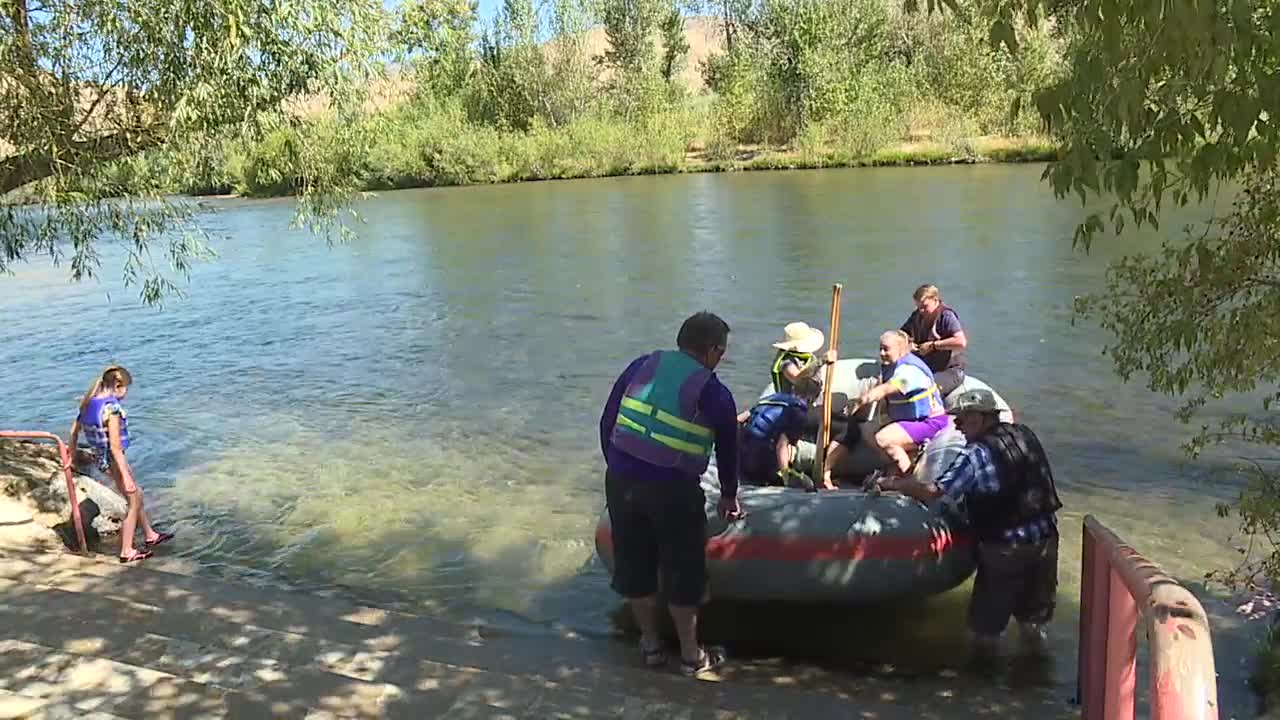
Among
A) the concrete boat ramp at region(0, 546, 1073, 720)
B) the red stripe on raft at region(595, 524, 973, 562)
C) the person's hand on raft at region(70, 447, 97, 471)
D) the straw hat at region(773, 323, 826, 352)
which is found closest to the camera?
the concrete boat ramp at region(0, 546, 1073, 720)

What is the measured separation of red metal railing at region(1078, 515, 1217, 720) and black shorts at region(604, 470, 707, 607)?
1642mm

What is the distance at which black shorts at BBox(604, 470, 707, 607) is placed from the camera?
181 inches

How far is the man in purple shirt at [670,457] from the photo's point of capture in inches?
177

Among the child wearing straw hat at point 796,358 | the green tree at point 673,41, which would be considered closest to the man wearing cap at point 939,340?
the child wearing straw hat at point 796,358

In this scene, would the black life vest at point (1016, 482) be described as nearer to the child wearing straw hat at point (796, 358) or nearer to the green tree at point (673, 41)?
the child wearing straw hat at point (796, 358)

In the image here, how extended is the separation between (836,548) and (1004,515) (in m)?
0.85

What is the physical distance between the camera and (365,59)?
7.87 m

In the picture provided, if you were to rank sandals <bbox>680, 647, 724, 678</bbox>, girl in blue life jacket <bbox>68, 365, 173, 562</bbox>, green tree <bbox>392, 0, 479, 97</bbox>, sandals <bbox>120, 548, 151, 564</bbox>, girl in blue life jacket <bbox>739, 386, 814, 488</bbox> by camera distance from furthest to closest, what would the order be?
green tree <bbox>392, 0, 479, 97</bbox> < sandals <bbox>120, 548, 151, 564</bbox> < girl in blue life jacket <bbox>68, 365, 173, 562</bbox> < girl in blue life jacket <bbox>739, 386, 814, 488</bbox> < sandals <bbox>680, 647, 724, 678</bbox>

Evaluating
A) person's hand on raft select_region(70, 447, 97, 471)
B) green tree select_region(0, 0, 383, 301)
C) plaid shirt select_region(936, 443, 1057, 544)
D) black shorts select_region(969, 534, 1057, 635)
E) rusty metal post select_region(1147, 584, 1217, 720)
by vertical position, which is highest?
green tree select_region(0, 0, 383, 301)

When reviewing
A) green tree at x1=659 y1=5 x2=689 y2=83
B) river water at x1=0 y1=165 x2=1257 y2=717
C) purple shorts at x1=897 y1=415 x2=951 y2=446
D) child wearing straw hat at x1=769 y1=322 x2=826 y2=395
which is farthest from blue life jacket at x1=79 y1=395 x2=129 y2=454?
green tree at x1=659 y1=5 x2=689 y2=83

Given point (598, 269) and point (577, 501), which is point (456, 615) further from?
point (598, 269)

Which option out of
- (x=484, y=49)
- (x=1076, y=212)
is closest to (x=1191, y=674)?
(x=1076, y=212)

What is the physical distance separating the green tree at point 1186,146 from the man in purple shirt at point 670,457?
1640 mm

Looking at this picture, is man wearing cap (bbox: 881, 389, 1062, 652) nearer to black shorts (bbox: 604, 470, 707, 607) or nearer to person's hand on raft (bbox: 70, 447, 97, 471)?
black shorts (bbox: 604, 470, 707, 607)
